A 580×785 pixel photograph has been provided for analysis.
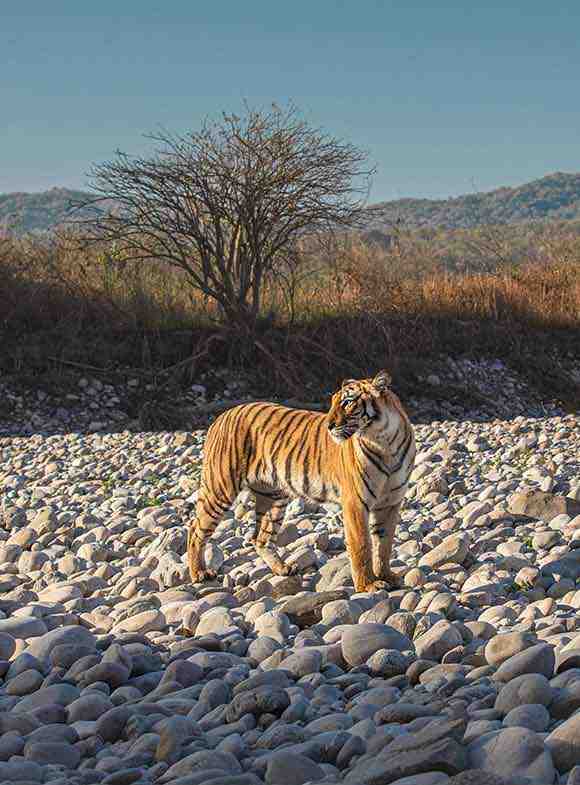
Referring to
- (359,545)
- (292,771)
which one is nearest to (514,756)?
(292,771)

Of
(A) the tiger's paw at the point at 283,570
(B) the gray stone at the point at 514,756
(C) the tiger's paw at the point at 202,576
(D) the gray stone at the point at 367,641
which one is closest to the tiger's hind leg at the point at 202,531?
(C) the tiger's paw at the point at 202,576

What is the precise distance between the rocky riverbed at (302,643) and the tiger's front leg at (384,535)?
0.15 m

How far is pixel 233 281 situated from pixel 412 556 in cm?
1004

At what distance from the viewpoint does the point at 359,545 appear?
5.71 meters

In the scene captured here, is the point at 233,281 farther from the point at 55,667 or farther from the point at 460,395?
the point at 55,667

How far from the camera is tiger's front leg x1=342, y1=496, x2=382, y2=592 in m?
5.71

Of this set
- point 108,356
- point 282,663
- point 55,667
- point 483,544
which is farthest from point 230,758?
point 108,356

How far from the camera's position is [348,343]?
51.4 feet

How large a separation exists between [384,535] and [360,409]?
754 mm

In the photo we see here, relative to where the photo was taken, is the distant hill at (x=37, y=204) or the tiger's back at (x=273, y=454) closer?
the tiger's back at (x=273, y=454)

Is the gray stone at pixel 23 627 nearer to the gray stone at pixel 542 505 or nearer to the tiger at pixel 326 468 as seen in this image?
the tiger at pixel 326 468

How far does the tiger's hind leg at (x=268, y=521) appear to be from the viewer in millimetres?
6582

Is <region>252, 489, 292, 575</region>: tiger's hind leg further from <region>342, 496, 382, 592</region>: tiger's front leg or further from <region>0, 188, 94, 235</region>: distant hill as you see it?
<region>0, 188, 94, 235</region>: distant hill

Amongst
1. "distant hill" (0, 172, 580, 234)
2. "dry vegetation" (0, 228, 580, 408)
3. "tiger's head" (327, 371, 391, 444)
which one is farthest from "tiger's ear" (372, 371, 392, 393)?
"distant hill" (0, 172, 580, 234)
